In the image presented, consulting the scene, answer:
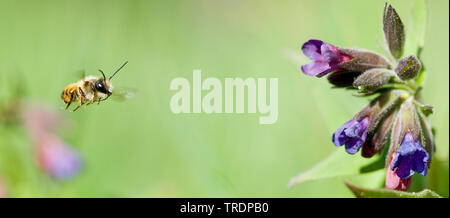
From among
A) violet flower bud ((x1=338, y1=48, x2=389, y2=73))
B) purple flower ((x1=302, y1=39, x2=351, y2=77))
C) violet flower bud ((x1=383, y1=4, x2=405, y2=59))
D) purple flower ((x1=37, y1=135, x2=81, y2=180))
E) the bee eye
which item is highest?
Result: purple flower ((x1=37, y1=135, x2=81, y2=180))

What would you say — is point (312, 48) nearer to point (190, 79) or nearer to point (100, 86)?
point (100, 86)

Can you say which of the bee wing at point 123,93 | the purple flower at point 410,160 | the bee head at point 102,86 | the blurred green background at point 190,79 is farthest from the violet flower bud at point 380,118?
the bee head at point 102,86

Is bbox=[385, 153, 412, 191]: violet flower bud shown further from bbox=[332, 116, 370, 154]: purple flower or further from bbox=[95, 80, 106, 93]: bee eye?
bbox=[95, 80, 106, 93]: bee eye

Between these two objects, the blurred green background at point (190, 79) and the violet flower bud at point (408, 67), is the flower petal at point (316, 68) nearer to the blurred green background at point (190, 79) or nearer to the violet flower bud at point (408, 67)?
the violet flower bud at point (408, 67)

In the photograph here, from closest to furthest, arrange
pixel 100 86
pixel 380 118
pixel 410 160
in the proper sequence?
pixel 410 160 → pixel 380 118 → pixel 100 86

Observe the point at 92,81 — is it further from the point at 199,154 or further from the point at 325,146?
the point at 325,146

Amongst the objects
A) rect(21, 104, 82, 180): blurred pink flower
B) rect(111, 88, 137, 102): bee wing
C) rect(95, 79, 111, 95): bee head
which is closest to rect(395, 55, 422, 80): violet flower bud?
rect(111, 88, 137, 102): bee wing
